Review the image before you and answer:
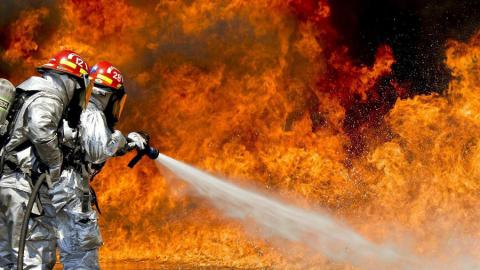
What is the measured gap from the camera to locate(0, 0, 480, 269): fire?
8.92 m

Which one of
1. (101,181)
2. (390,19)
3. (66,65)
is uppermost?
(390,19)

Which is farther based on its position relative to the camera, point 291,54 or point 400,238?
point 291,54

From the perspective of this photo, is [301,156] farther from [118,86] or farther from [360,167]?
[118,86]

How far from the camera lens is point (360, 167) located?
9.66 m

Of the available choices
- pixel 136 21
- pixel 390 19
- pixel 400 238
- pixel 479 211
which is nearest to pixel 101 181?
pixel 136 21

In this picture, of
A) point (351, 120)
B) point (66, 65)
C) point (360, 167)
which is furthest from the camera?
point (351, 120)

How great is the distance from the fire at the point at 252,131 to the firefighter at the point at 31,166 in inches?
179

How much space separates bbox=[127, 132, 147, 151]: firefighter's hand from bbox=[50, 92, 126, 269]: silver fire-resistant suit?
0.90 ft

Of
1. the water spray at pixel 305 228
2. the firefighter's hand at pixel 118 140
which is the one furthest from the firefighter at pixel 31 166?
the water spray at pixel 305 228

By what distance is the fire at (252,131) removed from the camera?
8.92 meters

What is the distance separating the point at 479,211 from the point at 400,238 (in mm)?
1211

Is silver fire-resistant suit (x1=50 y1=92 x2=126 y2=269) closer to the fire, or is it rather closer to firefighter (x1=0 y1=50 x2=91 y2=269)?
firefighter (x1=0 y1=50 x2=91 y2=269)

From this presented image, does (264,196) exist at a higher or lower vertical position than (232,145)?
lower

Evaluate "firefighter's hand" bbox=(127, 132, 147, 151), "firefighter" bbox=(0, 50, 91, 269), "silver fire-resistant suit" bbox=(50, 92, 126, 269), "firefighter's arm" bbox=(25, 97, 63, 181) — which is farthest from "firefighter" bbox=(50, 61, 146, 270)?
"firefighter's arm" bbox=(25, 97, 63, 181)
